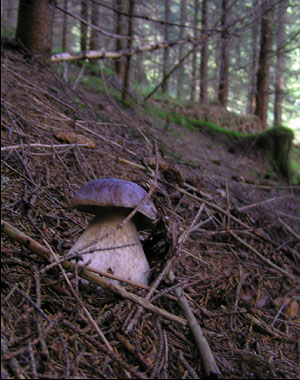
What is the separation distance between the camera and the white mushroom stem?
1.58 metres

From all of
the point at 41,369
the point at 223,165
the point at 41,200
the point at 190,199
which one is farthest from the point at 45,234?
the point at 223,165

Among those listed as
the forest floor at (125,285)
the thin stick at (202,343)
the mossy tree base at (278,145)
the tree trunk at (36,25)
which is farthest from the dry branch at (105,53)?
the thin stick at (202,343)

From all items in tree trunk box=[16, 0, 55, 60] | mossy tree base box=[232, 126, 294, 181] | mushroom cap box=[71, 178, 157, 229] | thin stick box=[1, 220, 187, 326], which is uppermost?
tree trunk box=[16, 0, 55, 60]

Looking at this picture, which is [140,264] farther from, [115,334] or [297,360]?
[297,360]

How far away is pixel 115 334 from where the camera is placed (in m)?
1.22

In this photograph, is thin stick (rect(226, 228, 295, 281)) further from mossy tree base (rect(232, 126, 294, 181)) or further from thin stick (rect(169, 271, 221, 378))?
mossy tree base (rect(232, 126, 294, 181))

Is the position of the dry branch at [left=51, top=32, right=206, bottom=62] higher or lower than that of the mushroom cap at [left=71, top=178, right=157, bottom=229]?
higher

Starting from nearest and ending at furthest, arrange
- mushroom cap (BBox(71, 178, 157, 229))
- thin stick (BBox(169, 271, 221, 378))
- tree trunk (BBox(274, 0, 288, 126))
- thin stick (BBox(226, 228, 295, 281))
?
1. thin stick (BBox(169, 271, 221, 378))
2. mushroom cap (BBox(71, 178, 157, 229))
3. thin stick (BBox(226, 228, 295, 281))
4. tree trunk (BBox(274, 0, 288, 126))

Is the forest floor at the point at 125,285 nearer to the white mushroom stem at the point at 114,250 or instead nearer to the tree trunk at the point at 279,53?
the white mushroom stem at the point at 114,250

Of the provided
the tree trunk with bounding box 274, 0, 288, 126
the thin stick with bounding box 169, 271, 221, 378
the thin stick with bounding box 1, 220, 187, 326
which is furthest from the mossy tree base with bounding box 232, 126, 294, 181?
the thin stick with bounding box 1, 220, 187, 326

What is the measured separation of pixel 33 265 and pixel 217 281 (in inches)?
49.5

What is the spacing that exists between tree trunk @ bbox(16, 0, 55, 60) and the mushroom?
4194 millimetres

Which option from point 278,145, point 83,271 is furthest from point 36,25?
point 278,145

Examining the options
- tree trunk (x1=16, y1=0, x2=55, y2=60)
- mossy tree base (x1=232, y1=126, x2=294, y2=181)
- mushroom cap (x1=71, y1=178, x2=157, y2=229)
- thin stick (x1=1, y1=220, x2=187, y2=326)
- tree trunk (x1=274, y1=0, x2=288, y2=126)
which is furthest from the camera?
mossy tree base (x1=232, y1=126, x2=294, y2=181)
